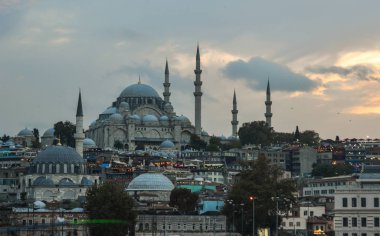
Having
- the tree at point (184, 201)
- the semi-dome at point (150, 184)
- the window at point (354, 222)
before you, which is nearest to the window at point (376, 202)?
the window at point (354, 222)

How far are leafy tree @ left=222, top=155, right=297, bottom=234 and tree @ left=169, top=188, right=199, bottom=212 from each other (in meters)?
19.9

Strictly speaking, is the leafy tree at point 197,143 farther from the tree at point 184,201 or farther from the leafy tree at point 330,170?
the tree at point 184,201

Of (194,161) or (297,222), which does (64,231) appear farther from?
(194,161)

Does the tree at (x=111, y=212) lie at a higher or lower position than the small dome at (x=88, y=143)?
lower

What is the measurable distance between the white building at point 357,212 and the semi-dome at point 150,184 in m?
60.6

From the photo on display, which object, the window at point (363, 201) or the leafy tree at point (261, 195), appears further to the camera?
the leafy tree at point (261, 195)

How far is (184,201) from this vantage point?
121 meters

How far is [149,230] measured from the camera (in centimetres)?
10319

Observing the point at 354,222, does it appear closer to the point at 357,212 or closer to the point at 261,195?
the point at 357,212

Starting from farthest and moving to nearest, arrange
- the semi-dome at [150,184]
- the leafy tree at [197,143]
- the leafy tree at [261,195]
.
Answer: the leafy tree at [197,143] → the semi-dome at [150,184] → the leafy tree at [261,195]

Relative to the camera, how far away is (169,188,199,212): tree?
120 m

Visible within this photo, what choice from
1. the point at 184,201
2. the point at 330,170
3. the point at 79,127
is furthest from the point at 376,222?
the point at 330,170

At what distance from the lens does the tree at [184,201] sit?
120m

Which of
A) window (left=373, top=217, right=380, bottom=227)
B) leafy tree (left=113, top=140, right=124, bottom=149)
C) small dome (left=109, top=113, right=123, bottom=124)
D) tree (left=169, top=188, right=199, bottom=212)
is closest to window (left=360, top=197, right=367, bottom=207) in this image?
window (left=373, top=217, right=380, bottom=227)
